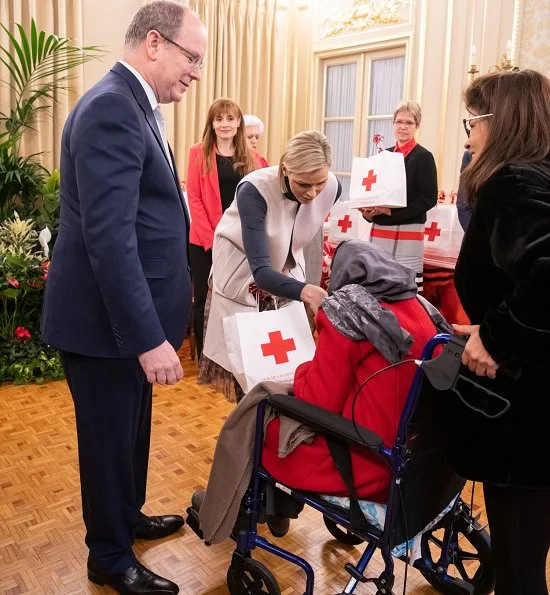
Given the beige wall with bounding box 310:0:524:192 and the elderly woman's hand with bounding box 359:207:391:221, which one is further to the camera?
the beige wall with bounding box 310:0:524:192

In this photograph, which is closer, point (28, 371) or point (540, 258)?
point (540, 258)

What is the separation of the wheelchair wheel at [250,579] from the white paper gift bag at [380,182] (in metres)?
1.93

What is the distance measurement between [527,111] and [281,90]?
203 inches

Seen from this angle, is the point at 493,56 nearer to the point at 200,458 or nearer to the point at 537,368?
the point at 200,458

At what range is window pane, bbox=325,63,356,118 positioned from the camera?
19.0 ft

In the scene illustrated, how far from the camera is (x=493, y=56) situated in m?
4.55

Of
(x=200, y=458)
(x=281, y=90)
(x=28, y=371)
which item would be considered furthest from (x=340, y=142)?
(x=200, y=458)

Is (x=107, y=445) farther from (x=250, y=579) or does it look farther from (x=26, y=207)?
(x=26, y=207)

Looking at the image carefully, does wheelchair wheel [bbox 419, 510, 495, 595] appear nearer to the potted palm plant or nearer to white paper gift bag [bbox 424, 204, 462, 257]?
white paper gift bag [bbox 424, 204, 462, 257]

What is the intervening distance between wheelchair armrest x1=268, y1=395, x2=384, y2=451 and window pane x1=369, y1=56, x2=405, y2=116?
14.4 feet

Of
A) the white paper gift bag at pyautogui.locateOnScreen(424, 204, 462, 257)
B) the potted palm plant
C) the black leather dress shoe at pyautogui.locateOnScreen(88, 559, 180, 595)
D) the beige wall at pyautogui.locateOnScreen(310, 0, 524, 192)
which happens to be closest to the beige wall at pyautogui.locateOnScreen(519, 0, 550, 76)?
the beige wall at pyautogui.locateOnScreen(310, 0, 524, 192)

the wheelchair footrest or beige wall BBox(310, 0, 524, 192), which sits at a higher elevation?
beige wall BBox(310, 0, 524, 192)

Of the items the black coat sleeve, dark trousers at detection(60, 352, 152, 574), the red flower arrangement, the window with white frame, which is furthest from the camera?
the window with white frame

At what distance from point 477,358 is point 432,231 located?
276cm
